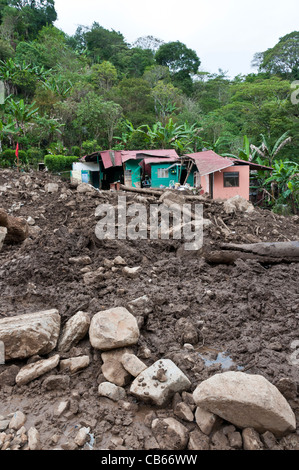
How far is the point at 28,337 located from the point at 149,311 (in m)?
1.26

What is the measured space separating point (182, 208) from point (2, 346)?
505cm

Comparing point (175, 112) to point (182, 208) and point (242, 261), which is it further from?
point (242, 261)

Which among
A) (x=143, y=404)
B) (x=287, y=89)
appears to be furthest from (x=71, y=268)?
(x=287, y=89)

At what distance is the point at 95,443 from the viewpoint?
208cm

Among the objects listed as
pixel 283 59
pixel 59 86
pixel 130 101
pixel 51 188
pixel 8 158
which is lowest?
pixel 51 188

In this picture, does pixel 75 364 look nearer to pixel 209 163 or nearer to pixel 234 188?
pixel 209 163

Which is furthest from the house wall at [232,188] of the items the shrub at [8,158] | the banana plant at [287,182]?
the shrub at [8,158]

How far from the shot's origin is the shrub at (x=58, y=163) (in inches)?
781

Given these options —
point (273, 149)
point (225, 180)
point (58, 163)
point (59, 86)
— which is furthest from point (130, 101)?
point (225, 180)

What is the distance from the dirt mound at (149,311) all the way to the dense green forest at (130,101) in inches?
465

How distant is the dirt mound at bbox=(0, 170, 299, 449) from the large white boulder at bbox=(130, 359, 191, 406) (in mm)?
71

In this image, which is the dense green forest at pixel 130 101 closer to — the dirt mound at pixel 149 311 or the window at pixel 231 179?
the window at pixel 231 179

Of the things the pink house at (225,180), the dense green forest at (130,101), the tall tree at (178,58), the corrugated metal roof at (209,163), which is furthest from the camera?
the tall tree at (178,58)

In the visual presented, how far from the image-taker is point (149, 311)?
11.1 feet
